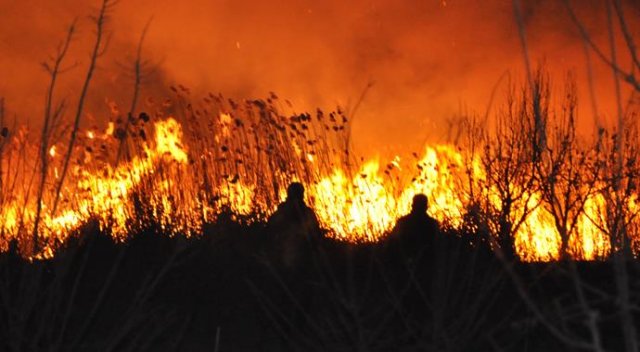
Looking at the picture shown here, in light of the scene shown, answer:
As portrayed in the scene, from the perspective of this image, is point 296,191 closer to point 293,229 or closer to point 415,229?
point 293,229

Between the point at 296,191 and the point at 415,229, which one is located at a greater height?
the point at 296,191

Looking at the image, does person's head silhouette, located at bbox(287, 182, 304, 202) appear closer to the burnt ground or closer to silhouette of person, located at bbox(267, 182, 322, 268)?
silhouette of person, located at bbox(267, 182, 322, 268)

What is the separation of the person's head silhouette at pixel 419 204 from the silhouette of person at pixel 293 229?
1136 mm

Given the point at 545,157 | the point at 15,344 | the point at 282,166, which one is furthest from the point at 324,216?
the point at 545,157

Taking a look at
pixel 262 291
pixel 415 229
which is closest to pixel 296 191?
pixel 262 291

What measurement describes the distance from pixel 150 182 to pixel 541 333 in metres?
4.88

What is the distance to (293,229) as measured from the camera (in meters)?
9.08

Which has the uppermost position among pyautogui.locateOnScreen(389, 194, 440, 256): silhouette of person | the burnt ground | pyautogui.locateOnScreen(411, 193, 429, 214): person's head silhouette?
pyautogui.locateOnScreen(411, 193, 429, 214): person's head silhouette

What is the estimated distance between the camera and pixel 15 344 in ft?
16.1

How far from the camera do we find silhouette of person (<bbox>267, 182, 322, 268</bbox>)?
29.5 feet

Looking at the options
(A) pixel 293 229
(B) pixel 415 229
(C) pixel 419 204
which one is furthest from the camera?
(B) pixel 415 229

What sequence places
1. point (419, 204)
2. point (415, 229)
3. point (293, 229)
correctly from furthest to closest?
point (415, 229) → point (419, 204) → point (293, 229)

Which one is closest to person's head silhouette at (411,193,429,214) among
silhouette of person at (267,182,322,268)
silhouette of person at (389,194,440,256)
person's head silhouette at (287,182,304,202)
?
silhouette of person at (389,194,440,256)

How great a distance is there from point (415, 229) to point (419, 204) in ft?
0.98
